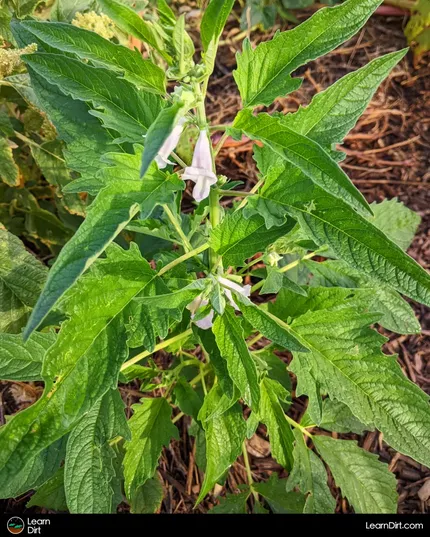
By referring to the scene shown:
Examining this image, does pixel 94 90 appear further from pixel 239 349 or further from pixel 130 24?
pixel 239 349

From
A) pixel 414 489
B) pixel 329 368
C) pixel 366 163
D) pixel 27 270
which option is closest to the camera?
pixel 329 368

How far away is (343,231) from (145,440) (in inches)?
35.1

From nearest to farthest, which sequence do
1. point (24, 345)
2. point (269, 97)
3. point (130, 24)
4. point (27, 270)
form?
point (130, 24) < point (269, 97) < point (24, 345) < point (27, 270)

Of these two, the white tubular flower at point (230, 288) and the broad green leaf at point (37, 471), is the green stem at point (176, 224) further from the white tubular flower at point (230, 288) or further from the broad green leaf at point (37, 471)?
the broad green leaf at point (37, 471)

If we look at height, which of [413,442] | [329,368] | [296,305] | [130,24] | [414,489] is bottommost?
[414,489]

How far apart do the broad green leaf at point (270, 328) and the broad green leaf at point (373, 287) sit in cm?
50

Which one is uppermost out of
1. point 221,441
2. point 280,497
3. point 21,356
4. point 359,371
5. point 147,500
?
point 359,371

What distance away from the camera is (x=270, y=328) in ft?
3.59

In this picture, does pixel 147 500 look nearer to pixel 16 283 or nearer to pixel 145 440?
pixel 145 440

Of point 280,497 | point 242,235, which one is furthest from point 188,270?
point 280,497

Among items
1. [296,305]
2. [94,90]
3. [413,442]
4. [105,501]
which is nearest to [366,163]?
[296,305]

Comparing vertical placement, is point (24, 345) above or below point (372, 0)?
below

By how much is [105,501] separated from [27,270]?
2.40 feet

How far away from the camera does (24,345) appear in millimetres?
1248
